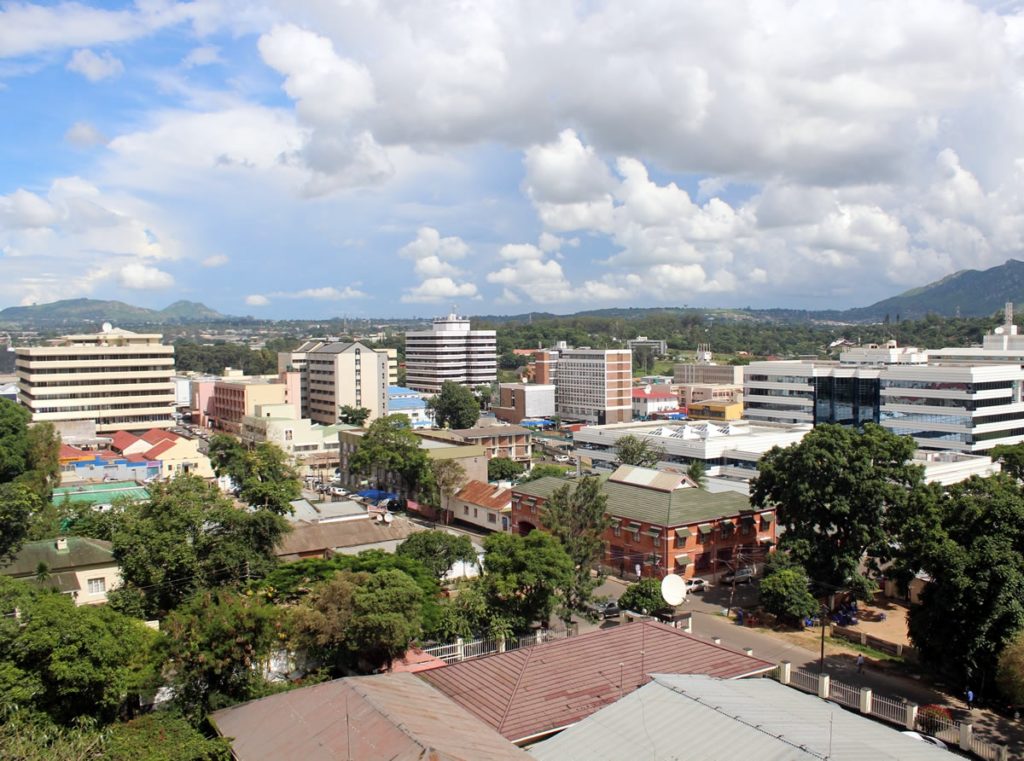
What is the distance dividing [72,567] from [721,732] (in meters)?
24.1

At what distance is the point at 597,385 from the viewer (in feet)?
313

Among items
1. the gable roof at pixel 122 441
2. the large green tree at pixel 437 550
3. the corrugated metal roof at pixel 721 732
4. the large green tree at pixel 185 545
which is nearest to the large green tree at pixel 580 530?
the large green tree at pixel 437 550

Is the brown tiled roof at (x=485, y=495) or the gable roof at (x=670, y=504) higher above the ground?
the gable roof at (x=670, y=504)

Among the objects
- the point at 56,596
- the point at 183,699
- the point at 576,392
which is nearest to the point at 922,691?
the point at 183,699

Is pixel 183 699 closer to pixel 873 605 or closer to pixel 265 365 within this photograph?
pixel 873 605

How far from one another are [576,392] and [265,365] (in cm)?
7660

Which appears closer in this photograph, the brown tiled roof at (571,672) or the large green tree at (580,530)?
the brown tiled roof at (571,672)

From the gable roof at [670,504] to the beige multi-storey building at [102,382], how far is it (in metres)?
53.7

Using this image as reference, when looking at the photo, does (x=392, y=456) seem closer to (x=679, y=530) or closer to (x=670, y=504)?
(x=670, y=504)

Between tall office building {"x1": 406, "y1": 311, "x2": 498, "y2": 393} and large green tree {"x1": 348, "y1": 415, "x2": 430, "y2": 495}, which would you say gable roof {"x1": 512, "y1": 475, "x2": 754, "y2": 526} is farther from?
tall office building {"x1": 406, "y1": 311, "x2": 498, "y2": 393}

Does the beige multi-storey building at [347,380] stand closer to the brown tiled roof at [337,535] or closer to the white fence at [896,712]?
the brown tiled roof at [337,535]

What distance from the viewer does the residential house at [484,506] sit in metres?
43.3

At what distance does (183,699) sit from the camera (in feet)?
64.9

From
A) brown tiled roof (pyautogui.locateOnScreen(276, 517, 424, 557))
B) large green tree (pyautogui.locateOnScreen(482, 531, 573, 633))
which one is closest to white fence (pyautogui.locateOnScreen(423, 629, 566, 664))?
large green tree (pyautogui.locateOnScreen(482, 531, 573, 633))
